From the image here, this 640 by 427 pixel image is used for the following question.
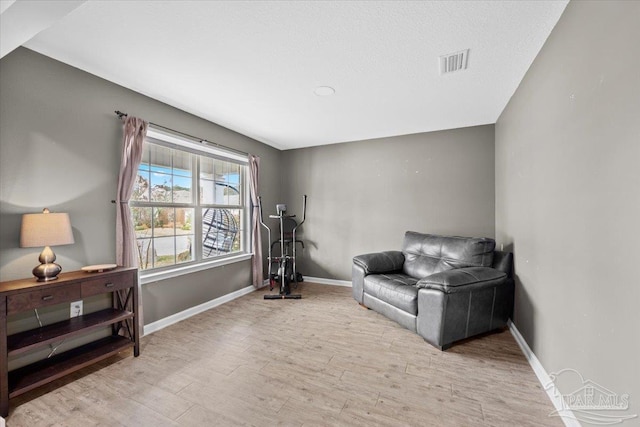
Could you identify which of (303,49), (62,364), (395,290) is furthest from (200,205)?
(395,290)

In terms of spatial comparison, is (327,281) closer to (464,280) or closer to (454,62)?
(464,280)

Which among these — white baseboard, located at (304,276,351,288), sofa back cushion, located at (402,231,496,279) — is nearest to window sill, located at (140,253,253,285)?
white baseboard, located at (304,276,351,288)

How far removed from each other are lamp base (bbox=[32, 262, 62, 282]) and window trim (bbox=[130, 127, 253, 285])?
32.6 inches

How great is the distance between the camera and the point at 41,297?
1.79m

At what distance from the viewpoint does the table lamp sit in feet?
5.92

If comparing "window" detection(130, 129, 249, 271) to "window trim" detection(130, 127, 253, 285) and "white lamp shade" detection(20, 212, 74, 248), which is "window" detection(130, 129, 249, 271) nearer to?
"window trim" detection(130, 127, 253, 285)

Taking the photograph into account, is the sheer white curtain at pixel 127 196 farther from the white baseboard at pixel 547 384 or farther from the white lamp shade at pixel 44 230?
the white baseboard at pixel 547 384

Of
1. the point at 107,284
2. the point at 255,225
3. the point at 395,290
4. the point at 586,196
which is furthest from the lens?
the point at 255,225

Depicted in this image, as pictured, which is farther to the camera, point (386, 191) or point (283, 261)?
point (386, 191)

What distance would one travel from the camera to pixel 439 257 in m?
3.37

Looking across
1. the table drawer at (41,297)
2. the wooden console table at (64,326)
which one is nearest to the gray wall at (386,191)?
the wooden console table at (64,326)

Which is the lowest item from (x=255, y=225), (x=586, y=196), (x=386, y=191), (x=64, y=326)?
(x=64, y=326)

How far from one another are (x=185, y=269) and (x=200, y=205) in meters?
0.88

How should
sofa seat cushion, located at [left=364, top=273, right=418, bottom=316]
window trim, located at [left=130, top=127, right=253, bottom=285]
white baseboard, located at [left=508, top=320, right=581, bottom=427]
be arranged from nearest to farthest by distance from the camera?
1. white baseboard, located at [left=508, top=320, right=581, bottom=427]
2. sofa seat cushion, located at [left=364, top=273, right=418, bottom=316]
3. window trim, located at [left=130, top=127, right=253, bottom=285]
